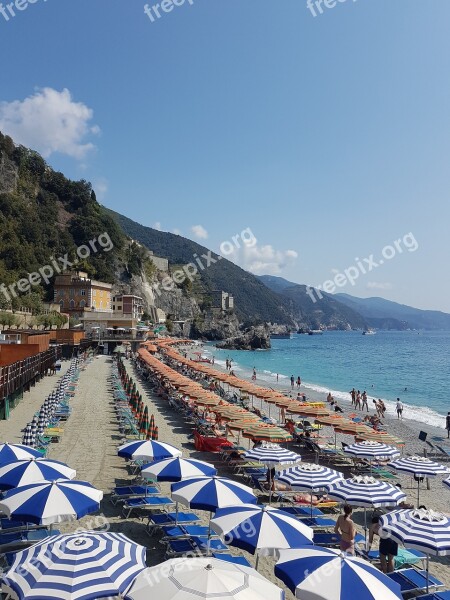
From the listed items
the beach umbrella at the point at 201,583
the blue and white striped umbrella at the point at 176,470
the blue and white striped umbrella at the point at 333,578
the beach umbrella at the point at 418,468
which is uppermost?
the beach umbrella at the point at 201,583

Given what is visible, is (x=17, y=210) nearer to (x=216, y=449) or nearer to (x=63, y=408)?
(x=63, y=408)

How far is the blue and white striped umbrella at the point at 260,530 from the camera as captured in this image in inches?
265

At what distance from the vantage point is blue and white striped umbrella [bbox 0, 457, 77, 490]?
886 centimetres

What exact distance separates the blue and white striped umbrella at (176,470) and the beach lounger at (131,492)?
3.81 ft

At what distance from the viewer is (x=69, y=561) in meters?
5.53

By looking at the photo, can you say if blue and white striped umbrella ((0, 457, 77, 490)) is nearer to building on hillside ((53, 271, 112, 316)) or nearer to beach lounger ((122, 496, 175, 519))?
beach lounger ((122, 496, 175, 519))

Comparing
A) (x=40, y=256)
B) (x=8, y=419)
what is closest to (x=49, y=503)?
(x=8, y=419)

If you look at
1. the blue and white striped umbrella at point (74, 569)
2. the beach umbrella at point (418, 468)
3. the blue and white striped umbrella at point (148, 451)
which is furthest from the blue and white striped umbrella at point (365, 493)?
the blue and white striped umbrella at point (74, 569)

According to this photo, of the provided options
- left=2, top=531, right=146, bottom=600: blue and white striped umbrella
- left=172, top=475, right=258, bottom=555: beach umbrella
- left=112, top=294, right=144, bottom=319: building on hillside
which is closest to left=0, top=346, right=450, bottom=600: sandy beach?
left=172, top=475, right=258, bottom=555: beach umbrella

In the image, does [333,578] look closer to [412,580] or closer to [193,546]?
[412,580]

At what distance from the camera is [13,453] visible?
1045 centimetres

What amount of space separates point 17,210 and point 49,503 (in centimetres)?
8155

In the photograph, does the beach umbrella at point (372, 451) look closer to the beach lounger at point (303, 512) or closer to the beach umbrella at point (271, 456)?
the beach umbrella at point (271, 456)

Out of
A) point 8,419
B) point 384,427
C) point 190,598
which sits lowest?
point 384,427
